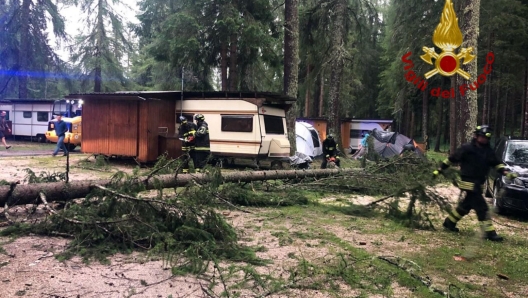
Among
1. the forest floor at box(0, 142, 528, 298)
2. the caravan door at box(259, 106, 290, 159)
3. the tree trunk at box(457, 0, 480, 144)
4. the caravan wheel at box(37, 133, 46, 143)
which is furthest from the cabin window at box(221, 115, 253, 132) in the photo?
the caravan wheel at box(37, 133, 46, 143)

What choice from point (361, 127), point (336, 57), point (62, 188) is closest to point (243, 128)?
point (336, 57)

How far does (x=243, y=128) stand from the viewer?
13312 mm

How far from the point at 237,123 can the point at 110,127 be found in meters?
4.69

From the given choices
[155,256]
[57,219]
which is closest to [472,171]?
[155,256]

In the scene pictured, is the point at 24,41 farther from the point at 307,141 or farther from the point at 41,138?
the point at 307,141

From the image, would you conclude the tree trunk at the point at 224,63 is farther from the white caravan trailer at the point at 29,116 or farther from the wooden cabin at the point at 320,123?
the white caravan trailer at the point at 29,116

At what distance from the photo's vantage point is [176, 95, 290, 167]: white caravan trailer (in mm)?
13125

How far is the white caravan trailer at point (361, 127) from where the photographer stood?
25.9m

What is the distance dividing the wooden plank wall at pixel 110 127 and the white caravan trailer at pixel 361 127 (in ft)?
53.2

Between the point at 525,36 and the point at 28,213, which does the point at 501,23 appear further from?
the point at 28,213

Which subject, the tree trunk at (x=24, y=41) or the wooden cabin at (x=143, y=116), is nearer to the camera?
the wooden cabin at (x=143, y=116)

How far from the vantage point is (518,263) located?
15.9ft

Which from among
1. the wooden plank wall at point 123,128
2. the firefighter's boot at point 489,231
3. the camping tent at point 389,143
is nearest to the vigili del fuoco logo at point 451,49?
the camping tent at point 389,143

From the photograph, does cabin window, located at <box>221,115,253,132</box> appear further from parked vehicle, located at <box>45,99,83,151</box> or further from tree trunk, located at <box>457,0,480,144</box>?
parked vehicle, located at <box>45,99,83,151</box>
